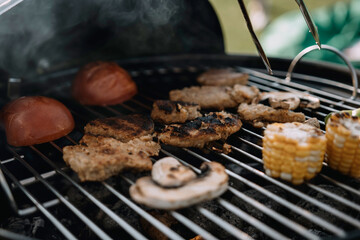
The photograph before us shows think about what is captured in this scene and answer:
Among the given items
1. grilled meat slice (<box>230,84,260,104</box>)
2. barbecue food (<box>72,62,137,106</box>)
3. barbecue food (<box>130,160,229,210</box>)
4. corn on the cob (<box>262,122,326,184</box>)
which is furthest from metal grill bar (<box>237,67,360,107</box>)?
barbecue food (<box>130,160,229,210</box>)

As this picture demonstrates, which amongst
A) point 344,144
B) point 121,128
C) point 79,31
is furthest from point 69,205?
point 79,31

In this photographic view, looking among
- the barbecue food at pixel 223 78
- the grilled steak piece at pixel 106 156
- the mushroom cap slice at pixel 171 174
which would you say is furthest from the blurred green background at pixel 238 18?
the mushroom cap slice at pixel 171 174

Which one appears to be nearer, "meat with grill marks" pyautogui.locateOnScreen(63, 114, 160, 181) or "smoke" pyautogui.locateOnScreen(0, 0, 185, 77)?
"meat with grill marks" pyautogui.locateOnScreen(63, 114, 160, 181)

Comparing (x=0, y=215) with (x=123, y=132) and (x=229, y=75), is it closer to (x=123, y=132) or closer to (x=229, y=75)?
(x=123, y=132)

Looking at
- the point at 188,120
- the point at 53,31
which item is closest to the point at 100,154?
the point at 188,120

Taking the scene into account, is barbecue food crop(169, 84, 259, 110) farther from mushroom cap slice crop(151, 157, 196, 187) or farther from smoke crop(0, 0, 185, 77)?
mushroom cap slice crop(151, 157, 196, 187)

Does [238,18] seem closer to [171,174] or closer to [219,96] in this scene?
[219,96]

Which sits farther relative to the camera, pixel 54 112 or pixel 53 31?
pixel 53 31
